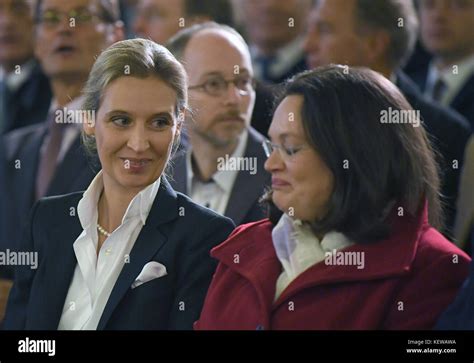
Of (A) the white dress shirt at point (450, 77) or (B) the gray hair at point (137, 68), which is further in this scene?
(A) the white dress shirt at point (450, 77)

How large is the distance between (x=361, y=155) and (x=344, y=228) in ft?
0.67

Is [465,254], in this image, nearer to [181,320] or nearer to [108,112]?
[181,320]

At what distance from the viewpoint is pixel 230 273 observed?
3248mm

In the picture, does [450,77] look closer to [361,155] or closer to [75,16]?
[361,155]

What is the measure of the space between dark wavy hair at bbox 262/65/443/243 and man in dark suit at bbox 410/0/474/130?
0.44 meters

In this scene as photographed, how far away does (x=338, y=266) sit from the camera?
3.15 meters

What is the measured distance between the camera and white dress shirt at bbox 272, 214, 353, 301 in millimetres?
3170

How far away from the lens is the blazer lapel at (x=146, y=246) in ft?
10.8

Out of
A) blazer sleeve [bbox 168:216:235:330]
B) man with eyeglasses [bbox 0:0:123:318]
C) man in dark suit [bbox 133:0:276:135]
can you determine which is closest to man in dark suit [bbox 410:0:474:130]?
man in dark suit [bbox 133:0:276:135]

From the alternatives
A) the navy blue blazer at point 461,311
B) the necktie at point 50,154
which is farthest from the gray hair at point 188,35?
the navy blue blazer at point 461,311

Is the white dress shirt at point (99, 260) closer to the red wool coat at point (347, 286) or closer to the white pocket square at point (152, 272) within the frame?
the white pocket square at point (152, 272)

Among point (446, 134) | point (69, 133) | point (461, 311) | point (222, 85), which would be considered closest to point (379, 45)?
point (446, 134)

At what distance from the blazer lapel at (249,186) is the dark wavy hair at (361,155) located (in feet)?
1.02
